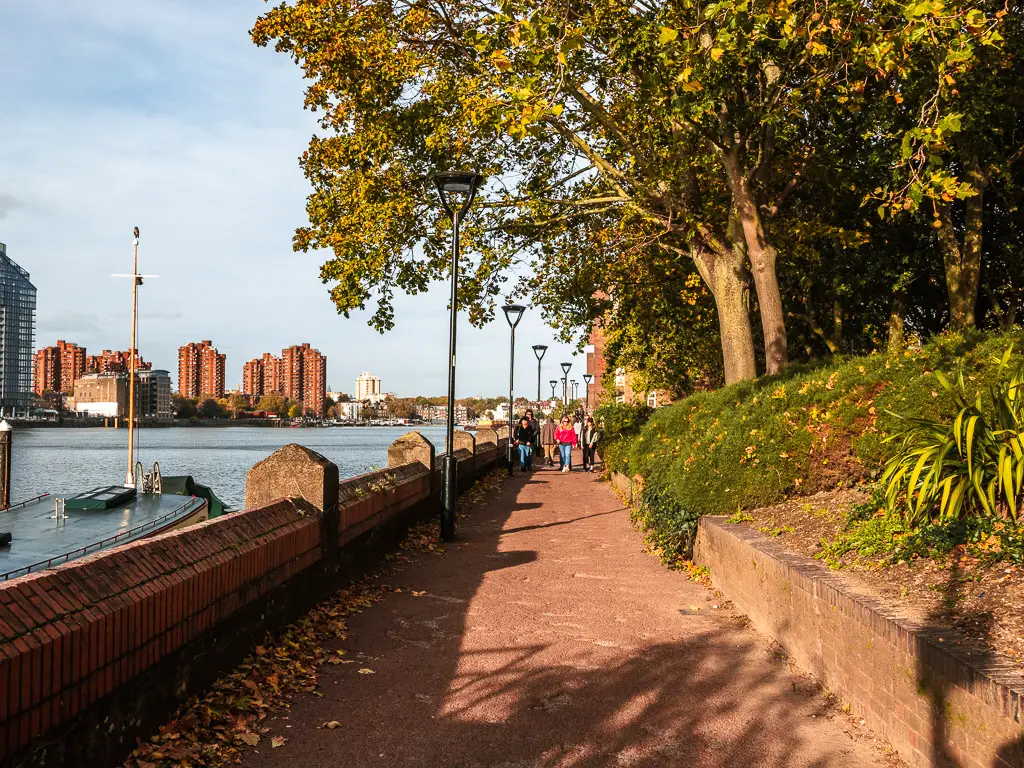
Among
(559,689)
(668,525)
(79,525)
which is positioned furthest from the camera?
(79,525)

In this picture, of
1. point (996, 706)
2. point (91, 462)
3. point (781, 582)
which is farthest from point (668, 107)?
point (91, 462)

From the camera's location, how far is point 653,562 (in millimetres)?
10234

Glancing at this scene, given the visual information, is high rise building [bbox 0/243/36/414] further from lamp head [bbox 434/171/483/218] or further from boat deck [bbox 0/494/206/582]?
lamp head [bbox 434/171/483/218]

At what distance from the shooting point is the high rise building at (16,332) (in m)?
167

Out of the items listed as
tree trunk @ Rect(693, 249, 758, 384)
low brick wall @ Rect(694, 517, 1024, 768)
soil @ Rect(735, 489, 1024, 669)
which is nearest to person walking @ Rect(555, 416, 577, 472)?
tree trunk @ Rect(693, 249, 758, 384)

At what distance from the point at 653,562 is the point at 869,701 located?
563 centimetres

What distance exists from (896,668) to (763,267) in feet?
36.0

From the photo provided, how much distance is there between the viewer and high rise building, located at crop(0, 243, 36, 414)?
167 metres

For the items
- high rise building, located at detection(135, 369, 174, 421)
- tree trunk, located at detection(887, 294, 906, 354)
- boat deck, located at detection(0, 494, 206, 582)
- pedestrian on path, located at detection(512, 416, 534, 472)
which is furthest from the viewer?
high rise building, located at detection(135, 369, 174, 421)

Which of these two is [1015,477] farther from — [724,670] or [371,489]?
[371,489]

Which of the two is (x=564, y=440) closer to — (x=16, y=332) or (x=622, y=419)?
(x=622, y=419)

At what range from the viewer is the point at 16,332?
587 ft

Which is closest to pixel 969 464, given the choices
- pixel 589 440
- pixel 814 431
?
pixel 814 431

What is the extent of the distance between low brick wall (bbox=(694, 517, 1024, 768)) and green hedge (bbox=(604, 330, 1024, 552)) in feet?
5.37
